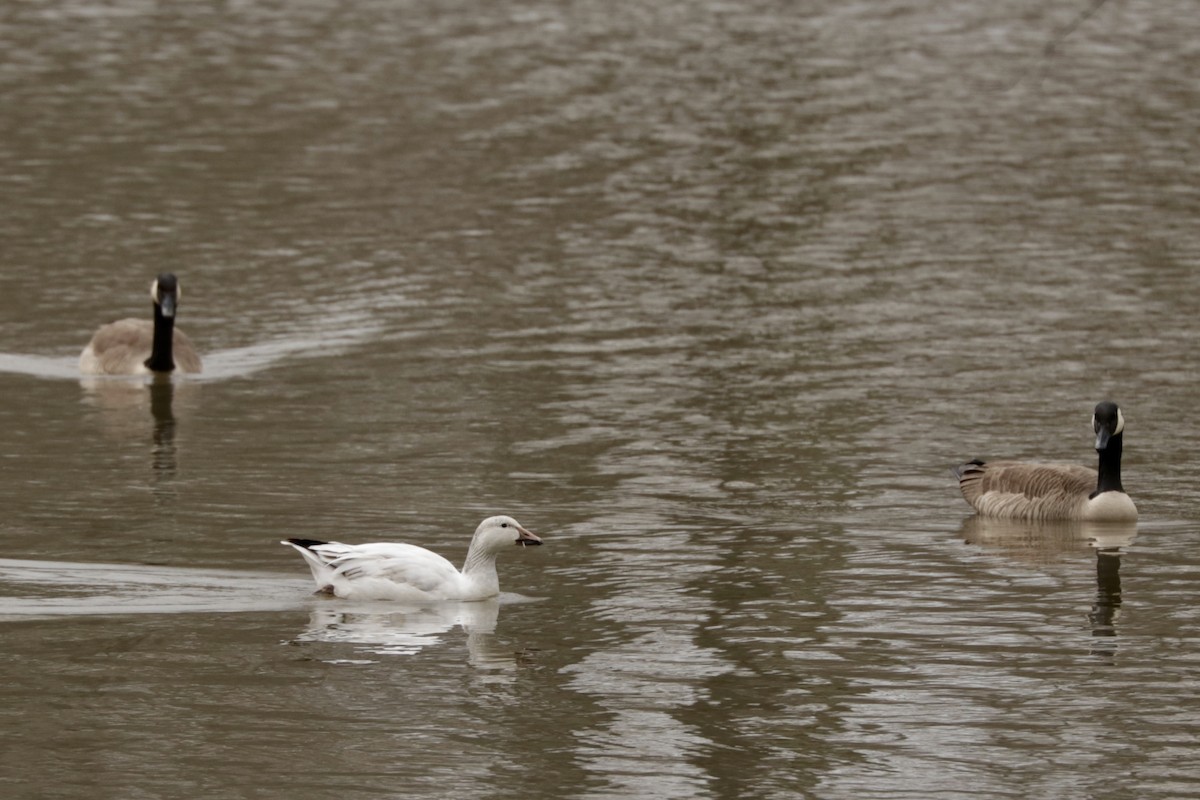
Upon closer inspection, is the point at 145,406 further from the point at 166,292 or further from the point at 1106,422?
the point at 1106,422

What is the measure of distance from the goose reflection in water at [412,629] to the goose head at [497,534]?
51 cm

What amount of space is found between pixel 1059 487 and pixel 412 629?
22.5 ft

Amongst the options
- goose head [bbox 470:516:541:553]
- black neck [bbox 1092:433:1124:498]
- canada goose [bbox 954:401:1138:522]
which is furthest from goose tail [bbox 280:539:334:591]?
black neck [bbox 1092:433:1124:498]

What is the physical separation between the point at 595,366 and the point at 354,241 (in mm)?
9004

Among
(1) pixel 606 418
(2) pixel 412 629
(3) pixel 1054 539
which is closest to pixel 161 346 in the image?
(1) pixel 606 418

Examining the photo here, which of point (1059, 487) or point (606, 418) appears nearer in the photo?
point (1059, 487)

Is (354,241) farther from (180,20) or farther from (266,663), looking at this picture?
(180,20)

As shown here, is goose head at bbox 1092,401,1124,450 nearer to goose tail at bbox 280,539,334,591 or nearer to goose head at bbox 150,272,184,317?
goose tail at bbox 280,539,334,591

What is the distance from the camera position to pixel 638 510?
69.5 feet

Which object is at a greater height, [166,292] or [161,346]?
[166,292]

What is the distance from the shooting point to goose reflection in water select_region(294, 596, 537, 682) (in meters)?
16.6

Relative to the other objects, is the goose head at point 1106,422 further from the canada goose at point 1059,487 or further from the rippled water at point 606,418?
the rippled water at point 606,418

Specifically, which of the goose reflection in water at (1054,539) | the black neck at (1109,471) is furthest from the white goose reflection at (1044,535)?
the black neck at (1109,471)

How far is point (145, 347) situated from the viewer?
2864 cm
